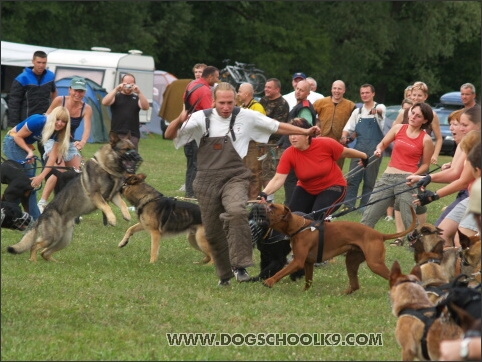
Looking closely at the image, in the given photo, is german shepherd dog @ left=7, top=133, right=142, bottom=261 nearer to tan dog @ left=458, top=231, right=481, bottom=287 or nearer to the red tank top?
the red tank top

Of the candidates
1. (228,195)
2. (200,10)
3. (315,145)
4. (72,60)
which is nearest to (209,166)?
(228,195)

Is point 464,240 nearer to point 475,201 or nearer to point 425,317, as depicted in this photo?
point 425,317

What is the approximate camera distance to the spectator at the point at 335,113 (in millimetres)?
14320

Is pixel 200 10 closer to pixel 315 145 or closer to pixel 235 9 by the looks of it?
pixel 235 9

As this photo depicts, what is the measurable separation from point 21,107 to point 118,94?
1442mm

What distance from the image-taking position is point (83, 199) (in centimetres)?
1047

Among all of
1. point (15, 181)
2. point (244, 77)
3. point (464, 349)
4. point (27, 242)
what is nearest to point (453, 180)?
point (464, 349)

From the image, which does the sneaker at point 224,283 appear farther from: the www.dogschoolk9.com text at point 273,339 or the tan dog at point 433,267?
the tan dog at point 433,267

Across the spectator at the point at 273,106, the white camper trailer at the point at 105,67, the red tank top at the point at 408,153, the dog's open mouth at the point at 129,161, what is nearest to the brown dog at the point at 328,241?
the red tank top at the point at 408,153

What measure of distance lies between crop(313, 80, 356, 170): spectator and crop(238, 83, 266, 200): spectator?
1112 mm

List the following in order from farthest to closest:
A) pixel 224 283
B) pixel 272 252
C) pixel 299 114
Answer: pixel 299 114 → pixel 272 252 → pixel 224 283

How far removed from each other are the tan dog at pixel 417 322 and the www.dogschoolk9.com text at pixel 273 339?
3.98ft

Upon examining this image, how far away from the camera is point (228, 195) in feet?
28.5

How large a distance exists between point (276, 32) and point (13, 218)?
3418 centimetres
